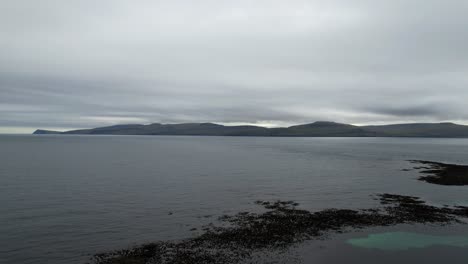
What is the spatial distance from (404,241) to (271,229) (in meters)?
12.1

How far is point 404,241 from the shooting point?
91.8 feet

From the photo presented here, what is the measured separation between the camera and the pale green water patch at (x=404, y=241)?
26.8 metres

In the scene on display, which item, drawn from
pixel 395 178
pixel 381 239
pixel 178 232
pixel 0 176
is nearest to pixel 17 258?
pixel 178 232

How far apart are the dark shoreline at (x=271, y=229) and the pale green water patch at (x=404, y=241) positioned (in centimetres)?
284

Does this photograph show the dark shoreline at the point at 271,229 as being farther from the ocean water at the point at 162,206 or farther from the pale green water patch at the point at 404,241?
the pale green water patch at the point at 404,241

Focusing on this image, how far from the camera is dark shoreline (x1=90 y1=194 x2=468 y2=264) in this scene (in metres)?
24.1

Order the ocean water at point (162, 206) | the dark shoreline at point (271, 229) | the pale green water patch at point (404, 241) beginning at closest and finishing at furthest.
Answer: the dark shoreline at point (271, 229) → the ocean water at point (162, 206) → the pale green water patch at point (404, 241)

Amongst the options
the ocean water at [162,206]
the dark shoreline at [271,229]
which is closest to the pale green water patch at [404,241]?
the ocean water at [162,206]

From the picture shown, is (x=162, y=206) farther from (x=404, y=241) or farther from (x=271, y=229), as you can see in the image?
(x=404, y=241)

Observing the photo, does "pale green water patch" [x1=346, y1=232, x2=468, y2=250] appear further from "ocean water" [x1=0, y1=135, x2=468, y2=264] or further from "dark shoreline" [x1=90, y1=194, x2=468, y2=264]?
"dark shoreline" [x1=90, y1=194, x2=468, y2=264]

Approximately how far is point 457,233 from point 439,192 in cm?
2568

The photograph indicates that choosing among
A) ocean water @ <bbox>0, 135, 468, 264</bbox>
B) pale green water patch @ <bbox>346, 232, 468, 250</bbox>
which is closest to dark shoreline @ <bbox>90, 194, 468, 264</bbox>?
ocean water @ <bbox>0, 135, 468, 264</bbox>

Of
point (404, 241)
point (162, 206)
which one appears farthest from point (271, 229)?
point (162, 206)

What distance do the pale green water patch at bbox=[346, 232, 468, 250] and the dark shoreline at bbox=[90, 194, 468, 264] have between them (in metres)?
2.84
